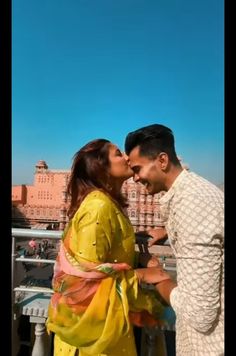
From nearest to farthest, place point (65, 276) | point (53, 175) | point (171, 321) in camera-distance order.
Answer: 1. point (65, 276)
2. point (171, 321)
3. point (53, 175)

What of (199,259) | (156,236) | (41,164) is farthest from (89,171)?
(41,164)

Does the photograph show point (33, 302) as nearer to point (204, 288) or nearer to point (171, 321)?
point (171, 321)

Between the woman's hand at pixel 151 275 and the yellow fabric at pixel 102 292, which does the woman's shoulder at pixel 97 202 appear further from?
the woman's hand at pixel 151 275

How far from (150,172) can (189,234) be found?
186mm

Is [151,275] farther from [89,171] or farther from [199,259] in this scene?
[89,171]

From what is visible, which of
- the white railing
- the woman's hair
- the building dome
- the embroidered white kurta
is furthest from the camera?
the building dome

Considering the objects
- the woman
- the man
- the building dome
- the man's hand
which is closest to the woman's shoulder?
the woman

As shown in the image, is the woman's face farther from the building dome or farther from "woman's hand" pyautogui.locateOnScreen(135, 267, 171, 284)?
the building dome

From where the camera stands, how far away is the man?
672mm

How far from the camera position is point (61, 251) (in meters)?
0.98

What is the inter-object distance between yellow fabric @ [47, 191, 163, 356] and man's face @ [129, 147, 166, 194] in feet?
0.46

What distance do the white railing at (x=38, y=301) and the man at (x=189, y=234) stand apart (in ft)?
Result: 0.94
